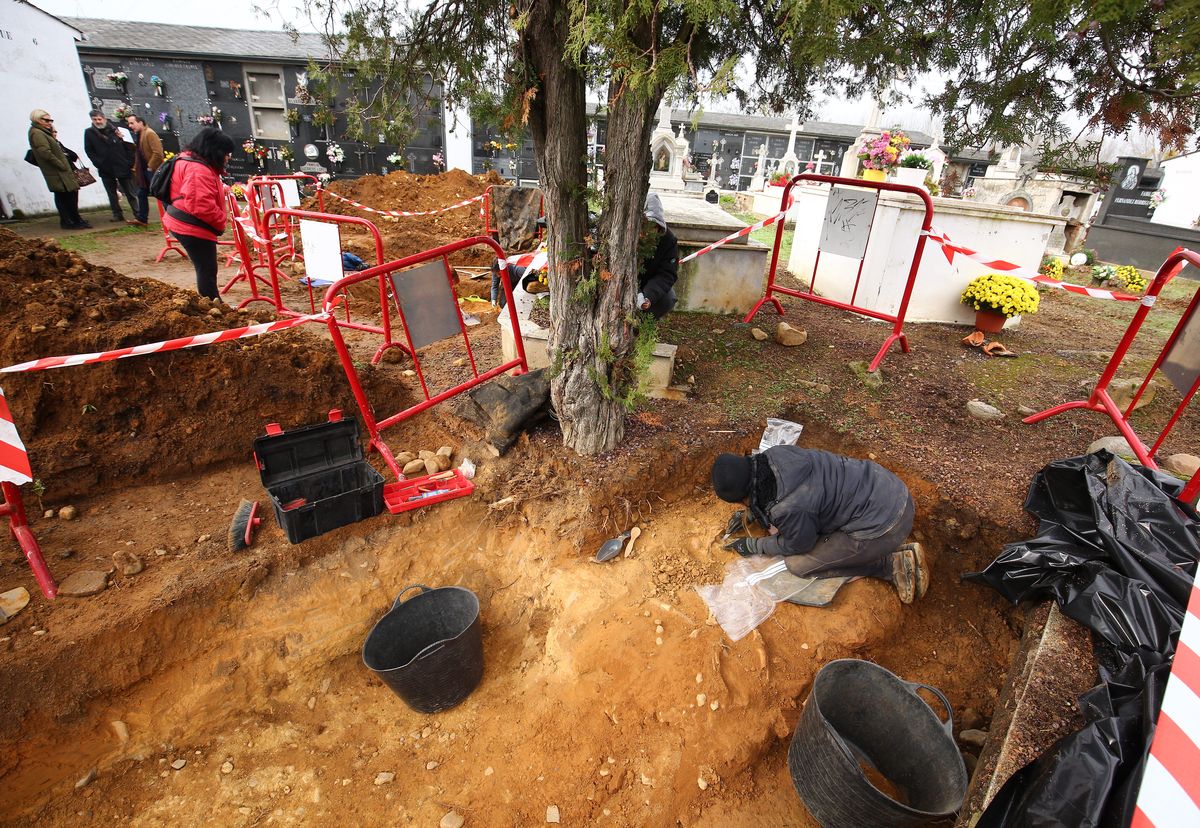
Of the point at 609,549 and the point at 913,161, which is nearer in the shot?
the point at 609,549

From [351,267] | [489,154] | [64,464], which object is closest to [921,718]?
[64,464]

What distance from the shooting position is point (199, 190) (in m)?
4.90

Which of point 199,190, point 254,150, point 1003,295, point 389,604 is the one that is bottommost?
point 389,604

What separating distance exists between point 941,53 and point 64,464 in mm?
5263

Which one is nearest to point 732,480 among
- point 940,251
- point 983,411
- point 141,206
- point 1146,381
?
point 983,411

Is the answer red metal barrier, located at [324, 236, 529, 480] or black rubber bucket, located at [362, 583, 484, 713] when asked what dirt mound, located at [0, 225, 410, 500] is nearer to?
red metal barrier, located at [324, 236, 529, 480]

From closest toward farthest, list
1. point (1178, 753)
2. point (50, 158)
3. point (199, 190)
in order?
point (1178, 753) → point (199, 190) → point (50, 158)

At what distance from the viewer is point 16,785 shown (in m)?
2.51

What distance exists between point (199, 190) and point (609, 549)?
189 inches

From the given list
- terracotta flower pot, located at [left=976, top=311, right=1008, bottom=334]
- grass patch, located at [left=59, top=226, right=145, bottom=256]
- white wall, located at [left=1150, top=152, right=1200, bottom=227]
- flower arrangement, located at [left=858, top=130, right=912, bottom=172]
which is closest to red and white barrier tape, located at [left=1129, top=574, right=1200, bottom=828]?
terracotta flower pot, located at [left=976, top=311, right=1008, bottom=334]

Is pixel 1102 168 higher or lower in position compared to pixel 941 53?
lower

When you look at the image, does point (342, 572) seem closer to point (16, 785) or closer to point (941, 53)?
point (16, 785)

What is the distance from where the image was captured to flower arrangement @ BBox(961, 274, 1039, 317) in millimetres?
6223

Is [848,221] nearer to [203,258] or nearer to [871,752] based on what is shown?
[871,752]
